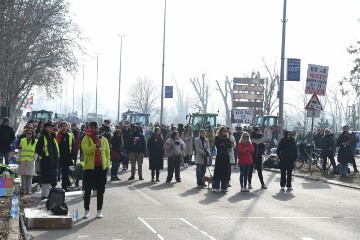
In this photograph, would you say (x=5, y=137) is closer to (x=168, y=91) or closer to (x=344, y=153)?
(x=344, y=153)

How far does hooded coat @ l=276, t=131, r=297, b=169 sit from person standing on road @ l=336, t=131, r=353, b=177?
210 inches

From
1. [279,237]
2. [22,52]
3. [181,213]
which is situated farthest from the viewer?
[22,52]

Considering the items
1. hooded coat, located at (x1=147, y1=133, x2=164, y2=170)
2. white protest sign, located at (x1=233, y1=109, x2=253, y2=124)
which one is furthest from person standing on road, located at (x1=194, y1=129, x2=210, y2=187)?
white protest sign, located at (x1=233, y1=109, x2=253, y2=124)

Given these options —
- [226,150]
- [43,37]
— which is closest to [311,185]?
[226,150]

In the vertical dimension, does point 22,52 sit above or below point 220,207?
above

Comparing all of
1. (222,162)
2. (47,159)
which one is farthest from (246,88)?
(47,159)

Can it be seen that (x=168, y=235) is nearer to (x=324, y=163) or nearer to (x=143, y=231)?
(x=143, y=231)

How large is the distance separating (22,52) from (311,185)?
2169 centimetres

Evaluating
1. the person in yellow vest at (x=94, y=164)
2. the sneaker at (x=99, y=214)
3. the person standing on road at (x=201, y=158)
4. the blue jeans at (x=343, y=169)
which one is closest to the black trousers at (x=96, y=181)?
the person in yellow vest at (x=94, y=164)

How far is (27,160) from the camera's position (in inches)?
693

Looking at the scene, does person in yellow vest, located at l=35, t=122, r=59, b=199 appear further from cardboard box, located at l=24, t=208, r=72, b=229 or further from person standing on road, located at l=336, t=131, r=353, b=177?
person standing on road, located at l=336, t=131, r=353, b=177

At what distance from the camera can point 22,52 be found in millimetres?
39062

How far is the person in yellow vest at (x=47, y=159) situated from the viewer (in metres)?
16.5

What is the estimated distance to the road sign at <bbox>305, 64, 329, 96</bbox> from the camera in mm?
24859
